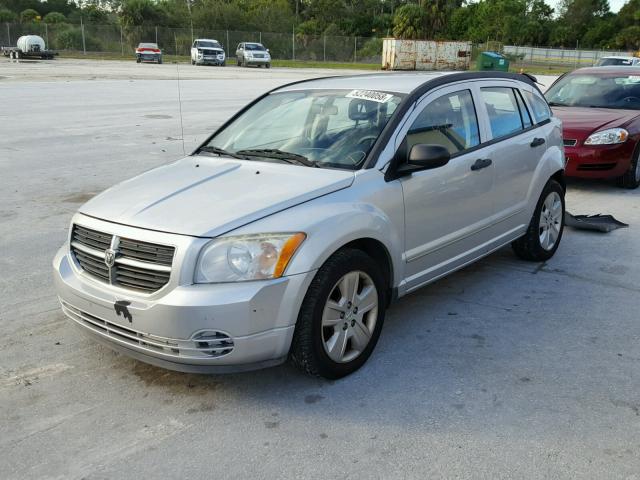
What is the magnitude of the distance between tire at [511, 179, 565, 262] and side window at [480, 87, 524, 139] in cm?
75

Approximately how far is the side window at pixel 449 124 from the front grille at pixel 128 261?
177 centimetres

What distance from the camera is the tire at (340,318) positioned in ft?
11.7

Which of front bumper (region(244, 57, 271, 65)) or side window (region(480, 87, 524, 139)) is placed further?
front bumper (region(244, 57, 271, 65))

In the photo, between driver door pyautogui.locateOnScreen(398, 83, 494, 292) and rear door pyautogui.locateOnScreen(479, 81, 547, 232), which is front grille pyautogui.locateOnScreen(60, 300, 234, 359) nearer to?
driver door pyautogui.locateOnScreen(398, 83, 494, 292)

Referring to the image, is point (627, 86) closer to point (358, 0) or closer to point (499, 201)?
point (499, 201)

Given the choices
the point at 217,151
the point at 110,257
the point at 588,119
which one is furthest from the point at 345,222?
the point at 588,119

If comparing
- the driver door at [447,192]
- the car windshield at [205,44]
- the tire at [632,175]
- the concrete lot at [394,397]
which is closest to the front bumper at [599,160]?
A: the tire at [632,175]

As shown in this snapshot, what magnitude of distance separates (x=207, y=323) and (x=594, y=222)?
5.35 metres

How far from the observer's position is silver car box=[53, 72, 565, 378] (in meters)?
3.37

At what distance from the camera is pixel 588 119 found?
30.3 ft

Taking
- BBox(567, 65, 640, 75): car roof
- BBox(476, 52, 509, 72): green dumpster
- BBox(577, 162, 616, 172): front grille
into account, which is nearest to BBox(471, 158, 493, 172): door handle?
BBox(577, 162, 616, 172): front grille

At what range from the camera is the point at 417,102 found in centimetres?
448

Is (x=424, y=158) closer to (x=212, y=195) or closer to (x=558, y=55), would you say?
(x=212, y=195)

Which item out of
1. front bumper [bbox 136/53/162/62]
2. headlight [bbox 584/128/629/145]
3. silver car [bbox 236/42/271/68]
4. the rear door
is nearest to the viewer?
the rear door
